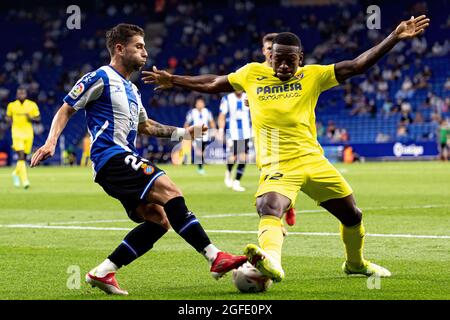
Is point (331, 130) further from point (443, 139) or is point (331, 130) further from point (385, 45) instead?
→ point (385, 45)

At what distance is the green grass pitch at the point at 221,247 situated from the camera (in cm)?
770

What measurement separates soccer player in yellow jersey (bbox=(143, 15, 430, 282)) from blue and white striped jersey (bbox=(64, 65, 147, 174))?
3.60 feet

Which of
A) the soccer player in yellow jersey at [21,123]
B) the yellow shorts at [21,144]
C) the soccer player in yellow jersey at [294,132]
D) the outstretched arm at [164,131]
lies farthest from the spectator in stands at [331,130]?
the outstretched arm at [164,131]

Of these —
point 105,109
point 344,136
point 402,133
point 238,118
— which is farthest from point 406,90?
point 105,109

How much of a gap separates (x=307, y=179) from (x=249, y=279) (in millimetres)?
1148

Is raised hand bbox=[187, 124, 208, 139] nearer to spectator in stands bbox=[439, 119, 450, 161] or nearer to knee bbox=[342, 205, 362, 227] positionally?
knee bbox=[342, 205, 362, 227]

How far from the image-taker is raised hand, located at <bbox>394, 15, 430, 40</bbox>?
7824mm

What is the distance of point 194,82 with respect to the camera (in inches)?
346

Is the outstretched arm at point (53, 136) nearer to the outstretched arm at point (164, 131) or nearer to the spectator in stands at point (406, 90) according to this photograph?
the outstretched arm at point (164, 131)

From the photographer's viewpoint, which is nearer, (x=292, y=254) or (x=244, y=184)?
(x=292, y=254)

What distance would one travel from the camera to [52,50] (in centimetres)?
5578

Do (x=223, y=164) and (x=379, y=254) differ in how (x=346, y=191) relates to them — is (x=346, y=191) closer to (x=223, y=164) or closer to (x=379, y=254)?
(x=379, y=254)
